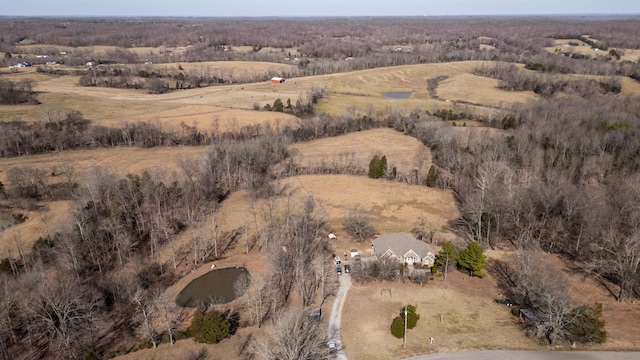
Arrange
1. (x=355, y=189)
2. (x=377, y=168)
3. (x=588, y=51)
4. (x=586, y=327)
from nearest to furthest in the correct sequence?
(x=586, y=327), (x=355, y=189), (x=377, y=168), (x=588, y=51)

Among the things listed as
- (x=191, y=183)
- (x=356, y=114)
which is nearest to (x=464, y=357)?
(x=191, y=183)

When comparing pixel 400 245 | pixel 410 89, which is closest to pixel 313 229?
pixel 400 245

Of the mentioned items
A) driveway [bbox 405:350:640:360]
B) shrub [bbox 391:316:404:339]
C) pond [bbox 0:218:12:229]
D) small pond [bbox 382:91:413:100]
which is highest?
small pond [bbox 382:91:413:100]

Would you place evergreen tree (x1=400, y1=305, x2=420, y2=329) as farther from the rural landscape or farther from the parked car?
the parked car

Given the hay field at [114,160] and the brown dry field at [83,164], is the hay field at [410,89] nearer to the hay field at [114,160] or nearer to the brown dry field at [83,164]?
the hay field at [114,160]

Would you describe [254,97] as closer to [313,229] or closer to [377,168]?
[377,168]

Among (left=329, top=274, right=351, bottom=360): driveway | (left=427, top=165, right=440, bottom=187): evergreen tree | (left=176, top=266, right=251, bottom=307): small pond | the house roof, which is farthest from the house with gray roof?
(left=427, top=165, right=440, bottom=187): evergreen tree
